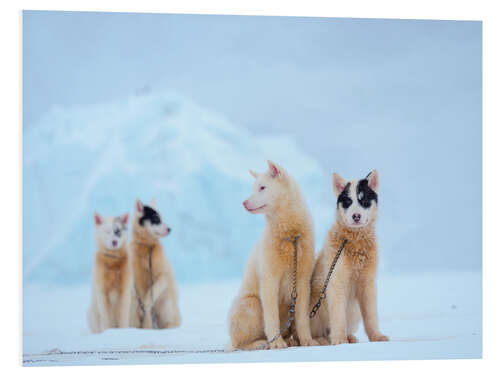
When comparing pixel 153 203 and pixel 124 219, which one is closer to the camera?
pixel 124 219

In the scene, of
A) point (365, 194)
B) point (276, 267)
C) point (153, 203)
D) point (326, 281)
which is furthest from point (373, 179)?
point (153, 203)

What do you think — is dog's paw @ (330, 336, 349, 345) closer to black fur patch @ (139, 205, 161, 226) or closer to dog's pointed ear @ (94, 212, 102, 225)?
black fur patch @ (139, 205, 161, 226)

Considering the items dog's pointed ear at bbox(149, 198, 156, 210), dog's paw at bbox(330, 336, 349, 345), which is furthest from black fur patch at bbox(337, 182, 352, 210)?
dog's pointed ear at bbox(149, 198, 156, 210)

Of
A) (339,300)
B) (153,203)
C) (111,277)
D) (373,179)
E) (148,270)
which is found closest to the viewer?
(339,300)

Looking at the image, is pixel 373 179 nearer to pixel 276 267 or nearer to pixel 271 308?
pixel 276 267

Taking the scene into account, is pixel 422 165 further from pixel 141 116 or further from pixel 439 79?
pixel 141 116
